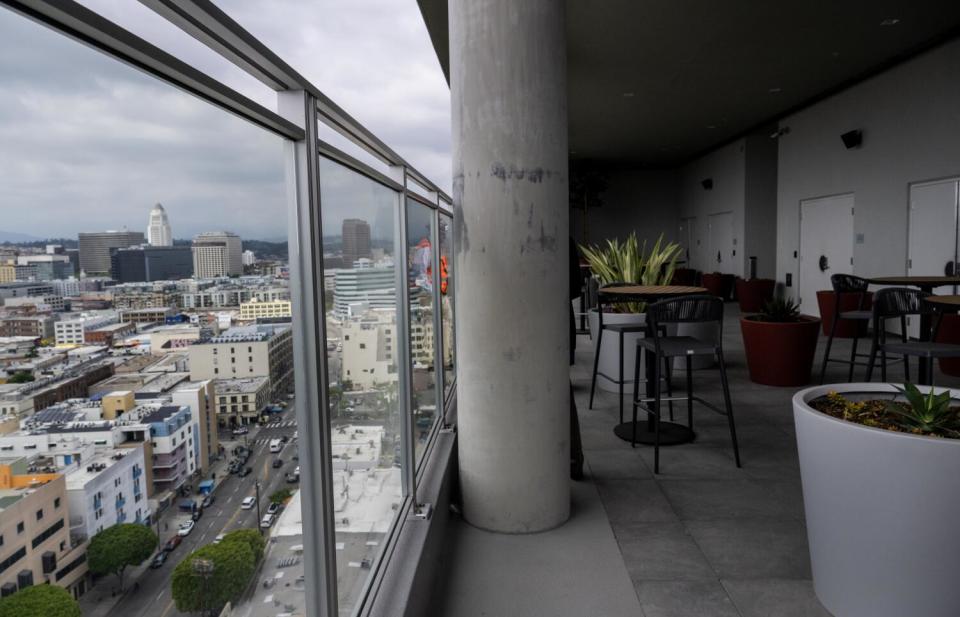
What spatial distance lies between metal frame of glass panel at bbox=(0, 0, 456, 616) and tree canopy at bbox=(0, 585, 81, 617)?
1.71 ft

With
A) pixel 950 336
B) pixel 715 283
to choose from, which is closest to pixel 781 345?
pixel 950 336

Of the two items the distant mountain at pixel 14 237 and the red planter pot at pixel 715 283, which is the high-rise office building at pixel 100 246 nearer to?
the distant mountain at pixel 14 237

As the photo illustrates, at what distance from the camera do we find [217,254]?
908mm

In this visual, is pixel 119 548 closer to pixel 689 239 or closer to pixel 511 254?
pixel 511 254

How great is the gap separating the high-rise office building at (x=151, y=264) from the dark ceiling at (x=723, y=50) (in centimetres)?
627

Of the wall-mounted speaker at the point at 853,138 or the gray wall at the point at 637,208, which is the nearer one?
the wall-mounted speaker at the point at 853,138

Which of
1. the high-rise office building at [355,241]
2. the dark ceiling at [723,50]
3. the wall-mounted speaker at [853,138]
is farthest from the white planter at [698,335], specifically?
the wall-mounted speaker at [853,138]

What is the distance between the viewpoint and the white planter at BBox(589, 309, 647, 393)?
5441mm

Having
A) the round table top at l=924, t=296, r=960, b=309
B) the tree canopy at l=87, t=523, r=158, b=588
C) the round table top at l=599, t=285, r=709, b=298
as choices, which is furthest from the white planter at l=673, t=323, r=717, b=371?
the tree canopy at l=87, t=523, r=158, b=588

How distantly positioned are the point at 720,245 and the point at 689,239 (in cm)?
280

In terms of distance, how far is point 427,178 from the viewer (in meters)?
3.35

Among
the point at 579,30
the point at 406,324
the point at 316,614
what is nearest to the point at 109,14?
the point at 316,614

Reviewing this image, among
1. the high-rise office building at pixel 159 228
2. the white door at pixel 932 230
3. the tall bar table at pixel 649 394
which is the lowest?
the tall bar table at pixel 649 394

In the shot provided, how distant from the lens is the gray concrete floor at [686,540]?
230cm
